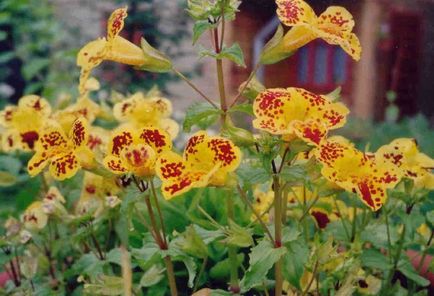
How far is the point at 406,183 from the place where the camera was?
2.83ft

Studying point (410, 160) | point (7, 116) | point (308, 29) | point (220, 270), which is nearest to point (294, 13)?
point (308, 29)

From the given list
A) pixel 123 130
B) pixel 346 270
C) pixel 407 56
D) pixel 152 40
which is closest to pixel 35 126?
pixel 123 130

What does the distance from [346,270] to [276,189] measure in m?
0.14

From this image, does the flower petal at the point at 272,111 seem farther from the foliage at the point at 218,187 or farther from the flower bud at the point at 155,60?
the flower bud at the point at 155,60

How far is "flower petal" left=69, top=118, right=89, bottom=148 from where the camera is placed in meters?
0.75

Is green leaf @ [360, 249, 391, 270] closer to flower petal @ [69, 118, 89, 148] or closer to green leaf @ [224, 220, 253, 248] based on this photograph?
green leaf @ [224, 220, 253, 248]

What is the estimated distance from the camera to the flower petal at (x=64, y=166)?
749mm

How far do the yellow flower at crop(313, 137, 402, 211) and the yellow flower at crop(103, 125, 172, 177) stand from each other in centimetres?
14

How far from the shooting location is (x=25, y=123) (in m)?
1.03

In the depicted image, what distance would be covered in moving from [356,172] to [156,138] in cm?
18

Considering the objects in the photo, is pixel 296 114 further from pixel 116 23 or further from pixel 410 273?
pixel 410 273

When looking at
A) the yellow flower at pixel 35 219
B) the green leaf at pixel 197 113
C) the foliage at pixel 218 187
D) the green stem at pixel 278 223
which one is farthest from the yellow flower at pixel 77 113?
the green stem at pixel 278 223

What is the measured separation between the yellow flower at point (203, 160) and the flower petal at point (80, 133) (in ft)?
0.34

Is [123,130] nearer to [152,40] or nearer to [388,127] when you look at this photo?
[152,40]
